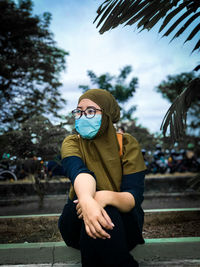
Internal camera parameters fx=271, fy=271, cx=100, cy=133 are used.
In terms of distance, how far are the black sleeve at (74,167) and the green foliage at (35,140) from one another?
2470 mm

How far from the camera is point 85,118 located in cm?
180

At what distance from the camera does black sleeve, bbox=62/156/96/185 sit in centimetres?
162

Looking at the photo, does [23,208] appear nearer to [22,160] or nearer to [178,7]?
[22,160]

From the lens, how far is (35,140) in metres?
4.29

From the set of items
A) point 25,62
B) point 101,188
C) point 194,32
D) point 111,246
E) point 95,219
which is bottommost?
point 111,246

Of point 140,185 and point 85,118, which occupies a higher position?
point 85,118

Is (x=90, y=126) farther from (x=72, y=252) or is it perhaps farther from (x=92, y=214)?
(x=72, y=252)

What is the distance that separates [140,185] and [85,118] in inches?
22.1

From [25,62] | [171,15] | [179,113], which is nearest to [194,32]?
[171,15]

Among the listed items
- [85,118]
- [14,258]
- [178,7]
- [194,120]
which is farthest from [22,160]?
[194,120]

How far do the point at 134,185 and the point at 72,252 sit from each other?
0.72m

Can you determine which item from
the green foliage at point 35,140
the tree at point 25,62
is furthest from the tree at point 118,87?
the green foliage at point 35,140

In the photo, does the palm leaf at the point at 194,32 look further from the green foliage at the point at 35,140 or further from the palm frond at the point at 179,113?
the green foliage at the point at 35,140

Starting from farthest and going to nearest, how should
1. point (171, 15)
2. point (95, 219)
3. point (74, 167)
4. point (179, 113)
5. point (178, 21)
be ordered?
point (179, 113) → point (178, 21) → point (171, 15) → point (74, 167) → point (95, 219)
